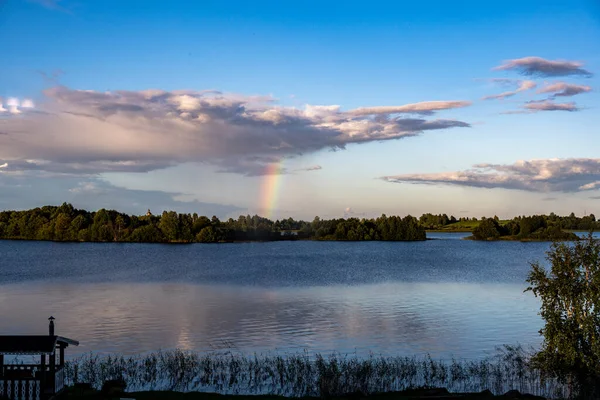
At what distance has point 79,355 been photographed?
36.6 meters

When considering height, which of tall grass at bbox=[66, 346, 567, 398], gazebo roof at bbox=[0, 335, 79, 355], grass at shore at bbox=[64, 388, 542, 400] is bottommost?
tall grass at bbox=[66, 346, 567, 398]

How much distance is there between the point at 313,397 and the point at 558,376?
38.2 feet

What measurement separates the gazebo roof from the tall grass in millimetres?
6274

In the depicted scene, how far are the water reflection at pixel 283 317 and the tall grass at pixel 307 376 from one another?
6113mm

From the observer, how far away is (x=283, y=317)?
170 ft

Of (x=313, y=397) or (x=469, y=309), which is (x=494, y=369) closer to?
(x=313, y=397)

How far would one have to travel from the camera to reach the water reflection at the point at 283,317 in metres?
40.7

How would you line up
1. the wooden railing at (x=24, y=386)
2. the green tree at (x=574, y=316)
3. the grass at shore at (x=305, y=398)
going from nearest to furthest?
the wooden railing at (x=24, y=386), the grass at shore at (x=305, y=398), the green tree at (x=574, y=316)

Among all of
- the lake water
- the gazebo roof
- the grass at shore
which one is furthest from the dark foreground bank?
the lake water

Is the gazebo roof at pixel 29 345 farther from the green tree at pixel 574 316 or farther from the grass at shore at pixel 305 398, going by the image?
the green tree at pixel 574 316

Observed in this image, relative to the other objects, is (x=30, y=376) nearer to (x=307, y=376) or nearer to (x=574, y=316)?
(x=307, y=376)

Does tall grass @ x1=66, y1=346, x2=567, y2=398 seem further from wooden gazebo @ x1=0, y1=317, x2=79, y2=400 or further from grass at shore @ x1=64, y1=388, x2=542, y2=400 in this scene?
wooden gazebo @ x1=0, y1=317, x2=79, y2=400

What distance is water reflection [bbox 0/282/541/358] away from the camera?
40.7 metres

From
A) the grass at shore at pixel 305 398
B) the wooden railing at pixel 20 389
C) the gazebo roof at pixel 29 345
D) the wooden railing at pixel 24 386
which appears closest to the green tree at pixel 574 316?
the grass at shore at pixel 305 398
